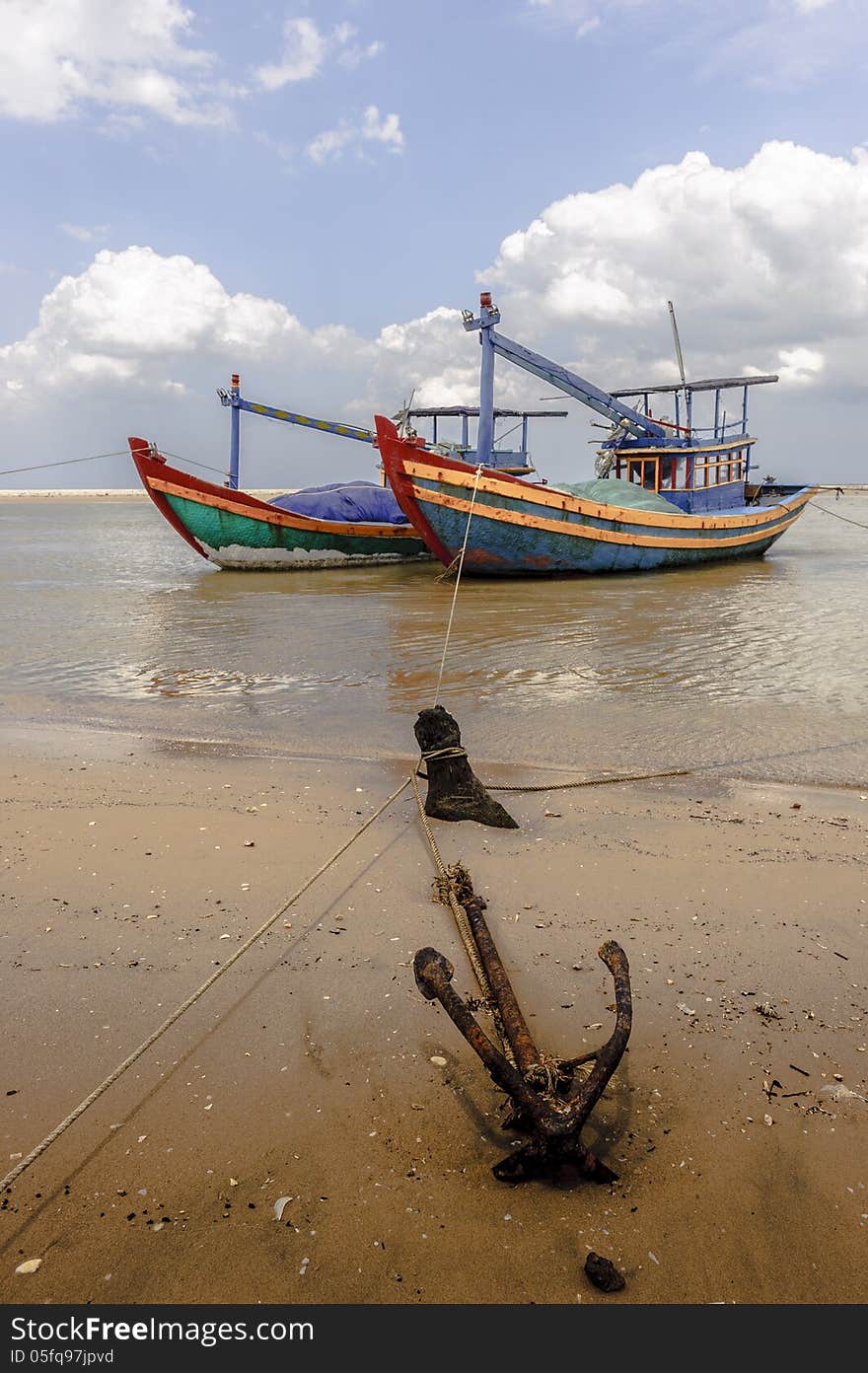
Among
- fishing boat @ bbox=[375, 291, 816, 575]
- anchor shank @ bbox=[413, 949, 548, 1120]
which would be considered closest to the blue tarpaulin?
fishing boat @ bbox=[375, 291, 816, 575]

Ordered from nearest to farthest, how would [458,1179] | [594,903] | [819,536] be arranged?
1. [458,1179]
2. [594,903]
3. [819,536]

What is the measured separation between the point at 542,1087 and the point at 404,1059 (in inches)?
18.1

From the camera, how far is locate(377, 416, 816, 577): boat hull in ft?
47.0

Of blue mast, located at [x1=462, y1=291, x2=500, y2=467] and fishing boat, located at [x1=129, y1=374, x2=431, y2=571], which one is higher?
blue mast, located at [x1=462, y1=291, x2=500, y2=467]

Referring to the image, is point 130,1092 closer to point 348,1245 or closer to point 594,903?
point 348,1245

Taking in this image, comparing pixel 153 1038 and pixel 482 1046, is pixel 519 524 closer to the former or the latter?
pixel 153 1038

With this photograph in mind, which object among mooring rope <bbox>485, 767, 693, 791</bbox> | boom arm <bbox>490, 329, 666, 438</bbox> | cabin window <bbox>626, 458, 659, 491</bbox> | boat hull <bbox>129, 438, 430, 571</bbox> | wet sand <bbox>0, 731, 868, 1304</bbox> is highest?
boom arm <bbox>490, 329, 666, 438</bbox>

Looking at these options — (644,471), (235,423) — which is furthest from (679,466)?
(235,423)

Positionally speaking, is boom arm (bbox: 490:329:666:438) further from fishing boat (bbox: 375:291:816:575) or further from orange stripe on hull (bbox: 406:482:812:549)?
orange stripe on hull (bbox: 406:482:812:549)

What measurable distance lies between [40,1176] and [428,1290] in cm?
93

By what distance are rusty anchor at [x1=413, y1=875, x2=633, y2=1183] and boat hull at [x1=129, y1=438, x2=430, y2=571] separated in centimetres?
1652

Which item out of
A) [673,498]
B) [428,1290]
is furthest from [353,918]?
[673,498]

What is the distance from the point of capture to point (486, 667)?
8.18 metres
